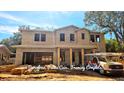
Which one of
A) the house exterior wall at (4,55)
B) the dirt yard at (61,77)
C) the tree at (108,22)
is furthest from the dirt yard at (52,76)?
the tree at (108,22)

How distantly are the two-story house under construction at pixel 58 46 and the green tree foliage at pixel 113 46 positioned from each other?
129 mm

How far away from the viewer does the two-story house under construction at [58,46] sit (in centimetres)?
486

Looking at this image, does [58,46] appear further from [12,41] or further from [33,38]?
[12,41]

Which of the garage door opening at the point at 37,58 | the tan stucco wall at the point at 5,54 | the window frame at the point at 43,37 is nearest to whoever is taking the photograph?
the tan stucco wall at the point at 5,54

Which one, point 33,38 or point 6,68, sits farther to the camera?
point 33,38

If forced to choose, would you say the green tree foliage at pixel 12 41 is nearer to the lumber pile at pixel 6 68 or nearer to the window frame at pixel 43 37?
the lumber pile at pixel 6 68

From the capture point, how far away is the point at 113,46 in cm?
493

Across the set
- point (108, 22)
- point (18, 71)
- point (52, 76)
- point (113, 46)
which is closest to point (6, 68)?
point (18, 71)

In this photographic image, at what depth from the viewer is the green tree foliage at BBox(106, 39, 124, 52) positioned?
4887mm

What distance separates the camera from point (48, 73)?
4.74 meters

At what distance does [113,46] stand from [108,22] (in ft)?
2.33

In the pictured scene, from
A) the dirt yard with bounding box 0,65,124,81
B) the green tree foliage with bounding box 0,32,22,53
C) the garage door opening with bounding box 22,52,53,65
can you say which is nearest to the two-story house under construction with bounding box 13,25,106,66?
the garage door opening with bounding box 22,52,53,65

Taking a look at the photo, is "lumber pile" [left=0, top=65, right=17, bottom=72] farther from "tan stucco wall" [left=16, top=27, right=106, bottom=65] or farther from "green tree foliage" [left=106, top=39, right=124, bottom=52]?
"green tree foliage" [left=106, top=39, right=124, bottom=52]

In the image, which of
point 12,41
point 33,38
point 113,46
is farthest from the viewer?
point 33,38
